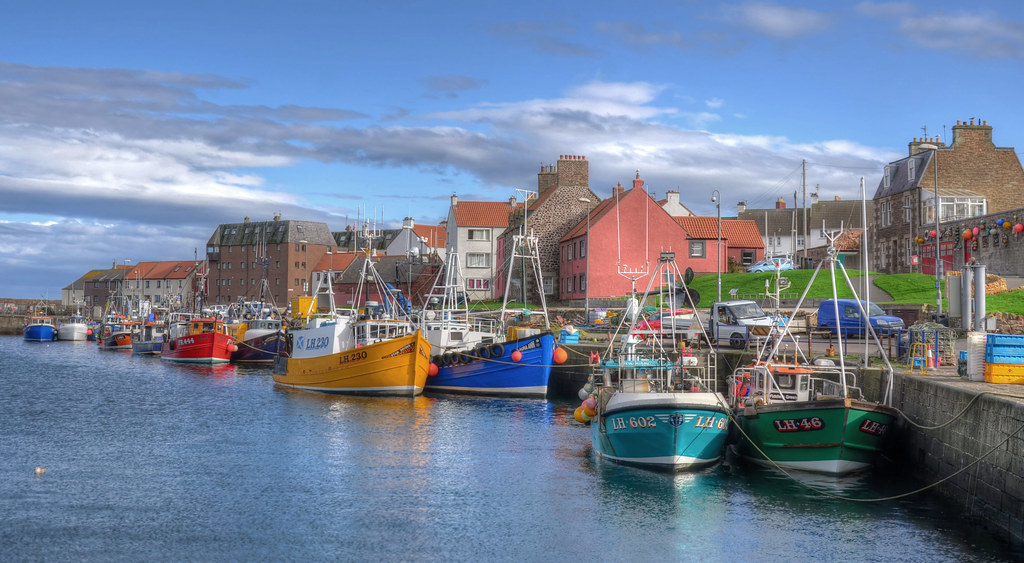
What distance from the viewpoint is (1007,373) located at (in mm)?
19203

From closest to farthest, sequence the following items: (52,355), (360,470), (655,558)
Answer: (655,558)
(360,470)
(52,355)

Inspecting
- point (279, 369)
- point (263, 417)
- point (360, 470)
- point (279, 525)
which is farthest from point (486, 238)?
point (279, 525)

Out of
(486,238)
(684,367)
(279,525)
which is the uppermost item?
(486,238)

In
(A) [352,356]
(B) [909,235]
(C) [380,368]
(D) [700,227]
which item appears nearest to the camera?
(C) [380,368]

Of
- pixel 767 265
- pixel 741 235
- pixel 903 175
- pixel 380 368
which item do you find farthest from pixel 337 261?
pixel 380 368

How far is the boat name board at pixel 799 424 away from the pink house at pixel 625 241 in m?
39.4

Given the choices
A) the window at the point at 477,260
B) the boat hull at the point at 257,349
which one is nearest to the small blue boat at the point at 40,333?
the boat hull at the point at 257,349

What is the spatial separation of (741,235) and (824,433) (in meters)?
50.5

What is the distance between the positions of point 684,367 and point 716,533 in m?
6.11

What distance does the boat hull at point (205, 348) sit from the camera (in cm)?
6694

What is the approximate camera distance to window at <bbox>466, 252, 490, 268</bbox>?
82.8 meters

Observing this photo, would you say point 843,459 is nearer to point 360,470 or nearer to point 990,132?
point 360,470

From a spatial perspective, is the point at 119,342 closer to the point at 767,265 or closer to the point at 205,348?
the point at 205,348

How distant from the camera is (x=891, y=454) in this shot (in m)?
21.1
